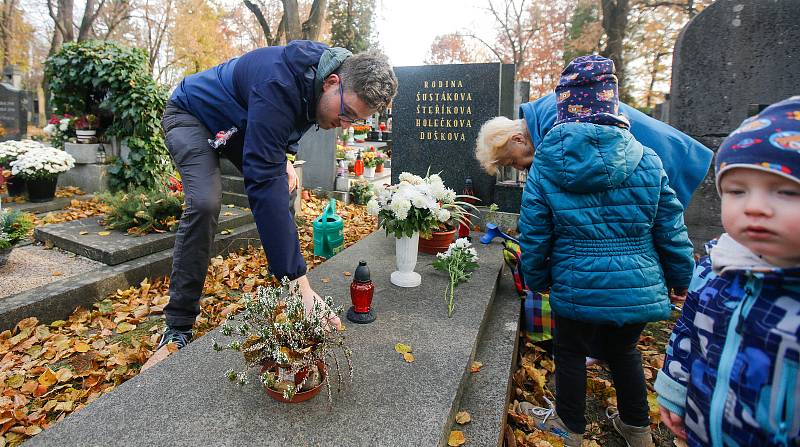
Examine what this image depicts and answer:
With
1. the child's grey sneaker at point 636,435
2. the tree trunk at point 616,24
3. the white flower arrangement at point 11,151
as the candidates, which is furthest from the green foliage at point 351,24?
the child's grey sneaker at point 636,435

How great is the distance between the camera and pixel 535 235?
2.06 meters

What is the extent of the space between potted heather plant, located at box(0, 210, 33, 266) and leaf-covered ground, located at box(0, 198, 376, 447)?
0.86 metres

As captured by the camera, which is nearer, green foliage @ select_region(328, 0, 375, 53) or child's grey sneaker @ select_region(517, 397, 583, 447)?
child's grey sneaker @ select_region(517, 397, 583, 447)

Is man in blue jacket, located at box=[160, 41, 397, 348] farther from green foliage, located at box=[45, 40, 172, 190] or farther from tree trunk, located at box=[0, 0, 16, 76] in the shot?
tree trunk, located at box=[0, 0, 16, 76]

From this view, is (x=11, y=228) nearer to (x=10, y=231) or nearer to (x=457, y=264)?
(x=10, y=231)

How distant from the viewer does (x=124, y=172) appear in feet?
19.8

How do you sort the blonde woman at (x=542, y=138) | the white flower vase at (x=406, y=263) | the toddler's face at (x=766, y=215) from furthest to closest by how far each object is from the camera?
1. the white flower vase at (x=406, y=263)
2. the blonde woman at (x=542, y=138)
3. the toddler's face at (x=766, y=215)

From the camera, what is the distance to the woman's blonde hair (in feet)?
8.80

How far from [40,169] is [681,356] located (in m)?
6.50

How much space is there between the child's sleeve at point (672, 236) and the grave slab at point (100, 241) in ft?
12.0

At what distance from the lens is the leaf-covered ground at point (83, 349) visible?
2.22m

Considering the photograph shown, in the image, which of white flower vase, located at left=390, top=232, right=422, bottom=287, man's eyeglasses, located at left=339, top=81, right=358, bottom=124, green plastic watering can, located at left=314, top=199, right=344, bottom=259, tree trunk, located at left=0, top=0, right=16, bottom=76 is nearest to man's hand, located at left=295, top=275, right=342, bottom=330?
man's eyeglasses, located at left=339, top=81, right=358, bottom=124

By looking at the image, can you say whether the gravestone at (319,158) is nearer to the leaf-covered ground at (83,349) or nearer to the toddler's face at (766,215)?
the leaf-covered ground at (83,349)

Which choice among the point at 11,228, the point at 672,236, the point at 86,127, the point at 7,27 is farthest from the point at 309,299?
the point at 7,27
